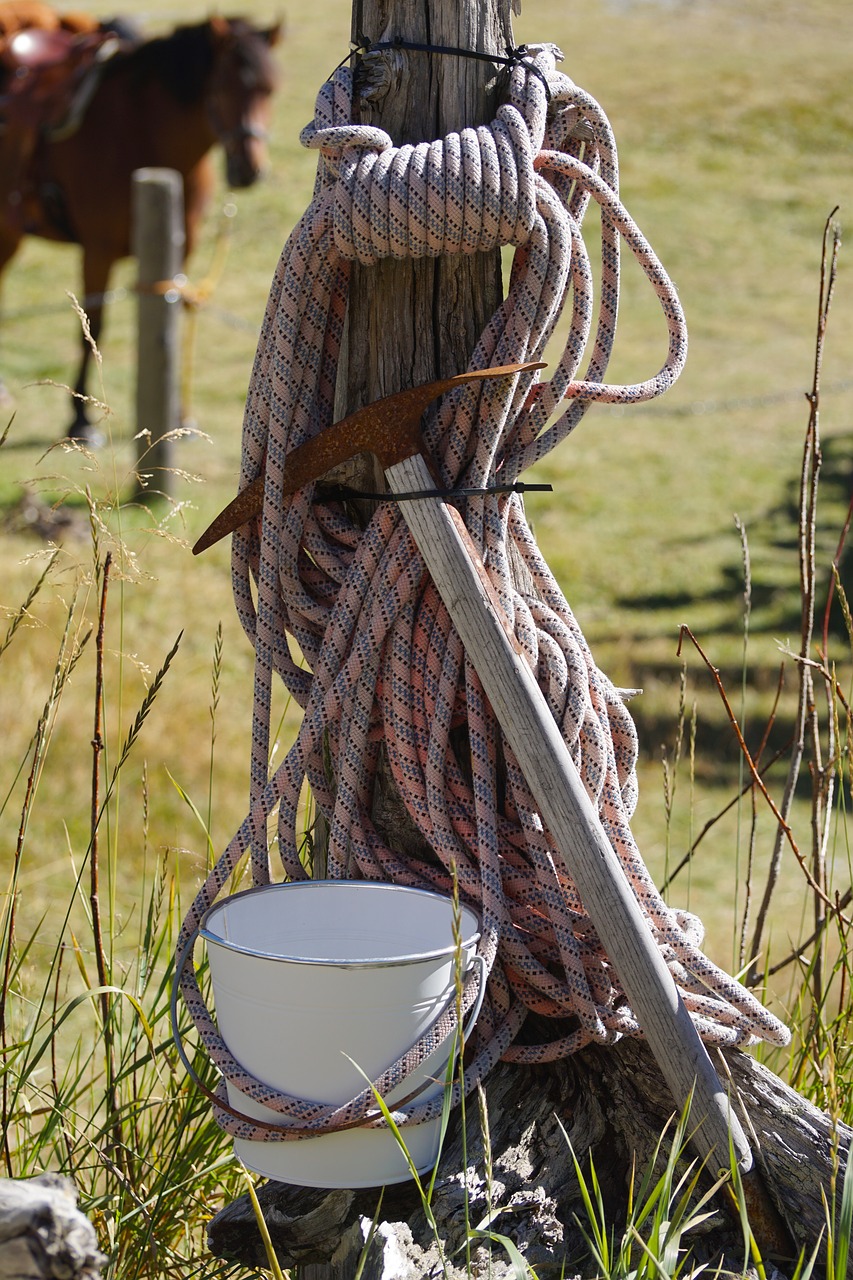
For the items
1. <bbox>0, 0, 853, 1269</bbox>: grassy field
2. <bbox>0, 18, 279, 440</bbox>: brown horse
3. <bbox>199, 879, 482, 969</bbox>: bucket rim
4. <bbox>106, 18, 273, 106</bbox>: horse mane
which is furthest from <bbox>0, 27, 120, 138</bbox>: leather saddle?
<bbox>199, 879, 482, 969</bbox>: bucket rim

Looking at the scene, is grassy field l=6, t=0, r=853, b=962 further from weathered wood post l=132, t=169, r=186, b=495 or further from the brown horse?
the brown horse

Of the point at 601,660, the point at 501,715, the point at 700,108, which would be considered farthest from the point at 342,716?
the point at 700,108

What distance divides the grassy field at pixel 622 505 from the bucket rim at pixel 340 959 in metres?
0.20

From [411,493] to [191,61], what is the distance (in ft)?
22.7

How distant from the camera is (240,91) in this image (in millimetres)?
7625

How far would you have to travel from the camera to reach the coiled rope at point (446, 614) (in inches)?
59.8

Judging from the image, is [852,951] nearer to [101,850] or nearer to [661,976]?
[661,976]

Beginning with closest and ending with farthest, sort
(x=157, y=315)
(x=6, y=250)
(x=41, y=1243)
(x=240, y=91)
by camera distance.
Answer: (x=41, y=1243), (x=157, y=315), (x=240, y=91), (x=6, y=250)

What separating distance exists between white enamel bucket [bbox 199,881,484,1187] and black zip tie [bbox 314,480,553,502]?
44cm

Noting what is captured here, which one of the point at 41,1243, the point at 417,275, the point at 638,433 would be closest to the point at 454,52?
the point at 417,275

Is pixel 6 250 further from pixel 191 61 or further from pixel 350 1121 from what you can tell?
pixel 350 1121

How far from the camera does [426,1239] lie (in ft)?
4.78

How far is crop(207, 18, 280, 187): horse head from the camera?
7.62 metres

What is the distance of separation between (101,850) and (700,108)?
19.7 metres
